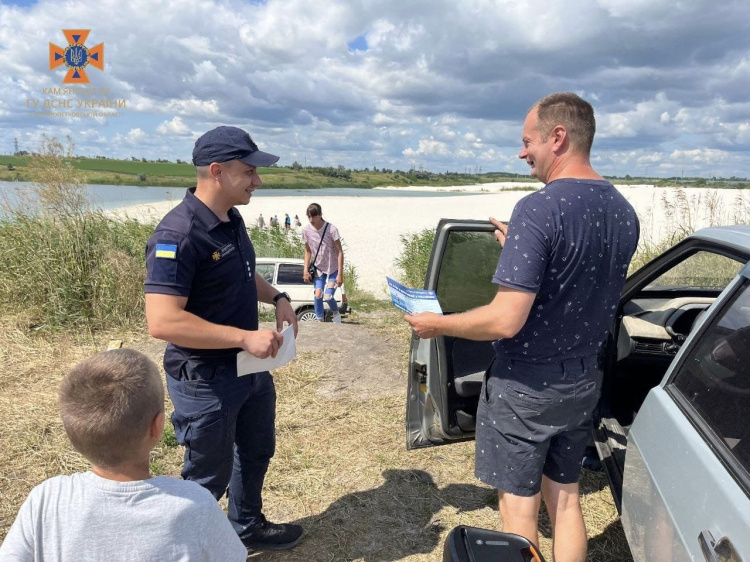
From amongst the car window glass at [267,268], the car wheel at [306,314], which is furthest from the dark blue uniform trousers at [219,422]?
the car window glass at [267,268]

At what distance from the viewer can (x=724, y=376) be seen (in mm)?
1660

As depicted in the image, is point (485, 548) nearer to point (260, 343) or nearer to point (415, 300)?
point (415, 300)

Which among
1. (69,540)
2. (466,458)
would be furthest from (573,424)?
(466,458)

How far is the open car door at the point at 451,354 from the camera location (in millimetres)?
2928

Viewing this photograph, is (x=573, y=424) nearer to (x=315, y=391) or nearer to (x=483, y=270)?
(x=483, y=270)

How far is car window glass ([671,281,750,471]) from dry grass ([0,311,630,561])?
1.51 meters

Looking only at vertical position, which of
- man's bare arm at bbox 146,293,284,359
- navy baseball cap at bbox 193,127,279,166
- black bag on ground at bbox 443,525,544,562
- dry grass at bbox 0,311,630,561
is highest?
navy baseball cap at bbox 193,127,279,166

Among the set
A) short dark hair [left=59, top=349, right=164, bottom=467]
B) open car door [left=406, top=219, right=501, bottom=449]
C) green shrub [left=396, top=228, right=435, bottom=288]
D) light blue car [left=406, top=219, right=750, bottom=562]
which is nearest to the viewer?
short dark hair [left=59, top=349, right=164, bottom=467]

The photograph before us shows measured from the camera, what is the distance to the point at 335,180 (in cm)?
12438

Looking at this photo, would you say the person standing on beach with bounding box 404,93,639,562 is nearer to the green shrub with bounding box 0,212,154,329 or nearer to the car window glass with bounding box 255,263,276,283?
the green shrub with bounding box 0,212,154,329

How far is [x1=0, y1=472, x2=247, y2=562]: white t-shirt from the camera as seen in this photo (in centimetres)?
122

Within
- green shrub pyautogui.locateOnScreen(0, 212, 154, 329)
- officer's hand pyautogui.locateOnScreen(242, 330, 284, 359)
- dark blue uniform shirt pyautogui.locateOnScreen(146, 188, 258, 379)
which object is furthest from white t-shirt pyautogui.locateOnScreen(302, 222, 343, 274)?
officer's hand pyautogui.locateOnScreen(242, 330, 284, 359)

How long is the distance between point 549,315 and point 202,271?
136 cm

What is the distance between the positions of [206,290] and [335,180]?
124751 millimetres
